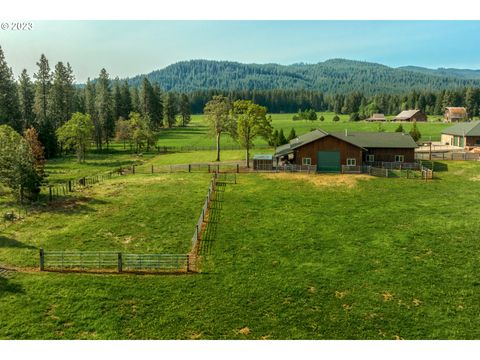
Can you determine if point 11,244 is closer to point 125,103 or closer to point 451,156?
point 451,156

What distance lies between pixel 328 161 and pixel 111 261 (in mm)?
33251

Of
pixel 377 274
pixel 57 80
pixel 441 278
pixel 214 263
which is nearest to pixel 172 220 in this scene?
pixel 214 263

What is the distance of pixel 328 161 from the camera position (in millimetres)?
50062

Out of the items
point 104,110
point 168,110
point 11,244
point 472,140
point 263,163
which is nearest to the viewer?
point 11,244

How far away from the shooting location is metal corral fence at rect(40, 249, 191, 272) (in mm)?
23562

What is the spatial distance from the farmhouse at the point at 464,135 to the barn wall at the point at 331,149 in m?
31.0

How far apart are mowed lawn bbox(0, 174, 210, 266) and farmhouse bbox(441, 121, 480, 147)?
5105 centimetres

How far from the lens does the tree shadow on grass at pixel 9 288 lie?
20328 millimetres

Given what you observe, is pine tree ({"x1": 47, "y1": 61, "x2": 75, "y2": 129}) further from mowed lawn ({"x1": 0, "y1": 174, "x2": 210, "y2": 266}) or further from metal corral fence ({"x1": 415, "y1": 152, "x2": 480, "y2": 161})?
metal corral fence ({"x1": 415, "y1": 152, "x2": 480, "y2": 161})

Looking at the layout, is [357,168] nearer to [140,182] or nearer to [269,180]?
[269,180]

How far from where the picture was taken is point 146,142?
87.6 metres

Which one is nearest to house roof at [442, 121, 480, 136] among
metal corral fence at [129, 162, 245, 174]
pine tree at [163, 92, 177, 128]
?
metal corral fence at [129, 162, 245, 174]

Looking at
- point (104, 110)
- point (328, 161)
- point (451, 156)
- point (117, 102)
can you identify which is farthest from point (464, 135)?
point (117, 102)

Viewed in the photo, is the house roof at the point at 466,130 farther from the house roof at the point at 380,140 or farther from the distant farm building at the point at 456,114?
the distant farm building at the point at 456,114
